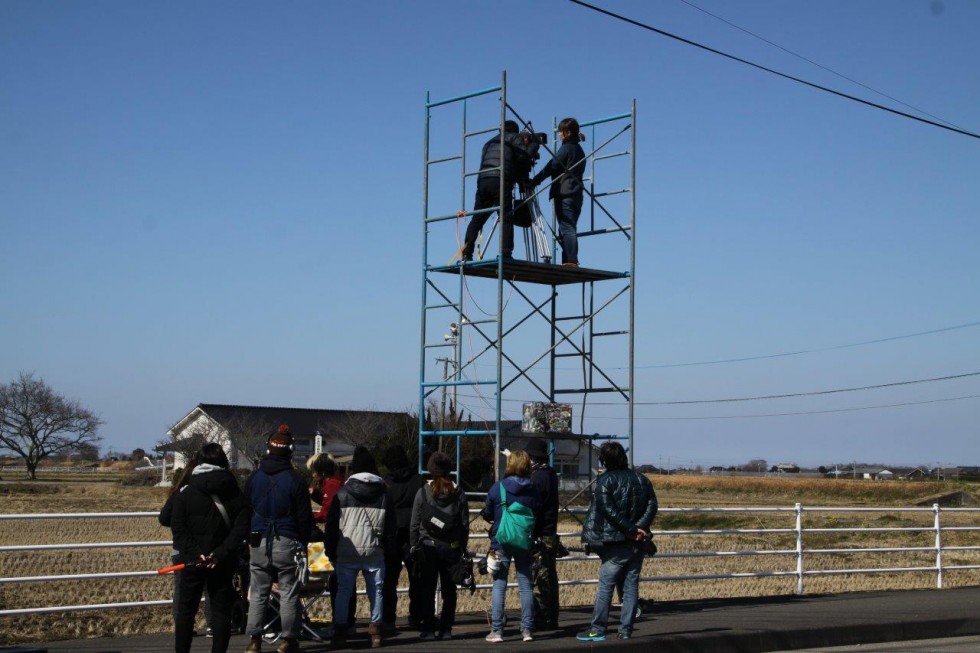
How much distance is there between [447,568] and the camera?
1074cm

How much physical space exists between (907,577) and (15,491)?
147ft

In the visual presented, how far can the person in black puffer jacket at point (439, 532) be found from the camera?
10641mm

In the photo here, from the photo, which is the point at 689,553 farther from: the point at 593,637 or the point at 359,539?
the point at 359,539

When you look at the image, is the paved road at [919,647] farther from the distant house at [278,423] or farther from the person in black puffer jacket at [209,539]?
the distant house at [278,423]

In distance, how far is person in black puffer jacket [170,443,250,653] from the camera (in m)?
9.08

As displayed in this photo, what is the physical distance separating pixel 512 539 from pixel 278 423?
224 ft

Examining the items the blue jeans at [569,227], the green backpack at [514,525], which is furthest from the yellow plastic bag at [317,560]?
the blue jeans at [569,227]

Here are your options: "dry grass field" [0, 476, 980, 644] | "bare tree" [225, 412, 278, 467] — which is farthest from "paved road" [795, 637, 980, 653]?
"bare tree" [225, 412, 278, 467]

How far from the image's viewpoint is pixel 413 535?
1067cm

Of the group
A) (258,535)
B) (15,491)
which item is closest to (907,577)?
(258,535)

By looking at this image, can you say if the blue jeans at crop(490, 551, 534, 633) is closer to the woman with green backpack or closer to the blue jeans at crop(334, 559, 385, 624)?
the woman with green backpack

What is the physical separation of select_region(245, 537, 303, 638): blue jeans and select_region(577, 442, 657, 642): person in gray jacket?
2.62 m

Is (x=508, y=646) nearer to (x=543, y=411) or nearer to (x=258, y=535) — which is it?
(x=258, y=535)

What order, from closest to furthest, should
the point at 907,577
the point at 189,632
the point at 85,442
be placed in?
the point at 189,632 → the point at 907,577 → the point at 85,442
